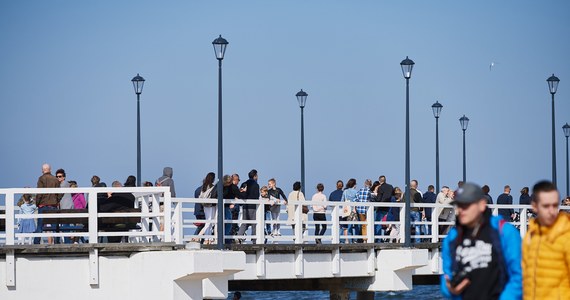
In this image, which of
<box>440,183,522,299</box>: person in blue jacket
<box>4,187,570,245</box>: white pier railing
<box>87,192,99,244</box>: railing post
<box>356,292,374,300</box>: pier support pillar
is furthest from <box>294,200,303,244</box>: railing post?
<box>440,183,522,299</box>: person in blue jacket

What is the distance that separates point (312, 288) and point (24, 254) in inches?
449

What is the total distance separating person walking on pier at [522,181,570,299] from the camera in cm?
984

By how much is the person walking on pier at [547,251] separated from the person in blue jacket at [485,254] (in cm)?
24

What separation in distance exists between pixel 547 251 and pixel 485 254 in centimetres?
51

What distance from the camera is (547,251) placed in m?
9.96

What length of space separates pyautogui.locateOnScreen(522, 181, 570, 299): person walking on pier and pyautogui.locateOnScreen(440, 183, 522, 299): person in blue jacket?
0.79 feet

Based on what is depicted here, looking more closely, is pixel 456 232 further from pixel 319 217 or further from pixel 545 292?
pixel 319 217

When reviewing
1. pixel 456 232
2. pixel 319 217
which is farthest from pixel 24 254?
pixel 456 232

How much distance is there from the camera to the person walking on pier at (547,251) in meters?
9.84

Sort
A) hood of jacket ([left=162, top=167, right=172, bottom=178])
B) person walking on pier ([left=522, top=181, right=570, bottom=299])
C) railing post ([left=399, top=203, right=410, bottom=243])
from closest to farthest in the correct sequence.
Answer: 1. person walking on pier ([left=522, top=181, right=570, bottom=299])
2. hood of jacket ([left=162, top=167, right=172, bottom=178])
3. railing post ([left=399, top=203, right=410, bottom=243])

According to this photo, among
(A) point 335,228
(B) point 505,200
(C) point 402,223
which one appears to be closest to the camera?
(A) point 335,228

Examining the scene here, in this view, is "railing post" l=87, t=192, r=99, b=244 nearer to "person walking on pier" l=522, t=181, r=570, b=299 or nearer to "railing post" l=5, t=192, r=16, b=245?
"railing post" l=5, t=192, r=16, b=245

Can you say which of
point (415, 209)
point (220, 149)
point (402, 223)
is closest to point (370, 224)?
point (402, 223)

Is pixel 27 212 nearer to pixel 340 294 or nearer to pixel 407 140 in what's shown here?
pixel 340 294
